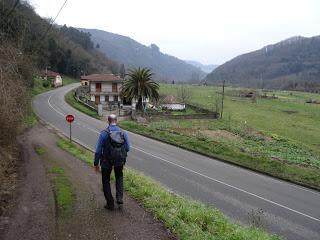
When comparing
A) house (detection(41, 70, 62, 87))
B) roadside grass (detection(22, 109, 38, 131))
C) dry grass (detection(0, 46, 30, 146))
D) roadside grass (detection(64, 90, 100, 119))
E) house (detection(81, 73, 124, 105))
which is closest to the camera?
dry grass (detection(0, 46, 30, 146))

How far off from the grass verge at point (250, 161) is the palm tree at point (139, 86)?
72.5ft

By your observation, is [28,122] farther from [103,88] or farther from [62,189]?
[103,88]

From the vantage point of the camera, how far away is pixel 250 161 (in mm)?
26828

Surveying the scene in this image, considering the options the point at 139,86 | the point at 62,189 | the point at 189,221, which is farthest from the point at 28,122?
the point at 189,221

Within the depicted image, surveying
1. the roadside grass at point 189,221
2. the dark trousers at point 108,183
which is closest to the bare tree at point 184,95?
the roadside grass at point 189,221

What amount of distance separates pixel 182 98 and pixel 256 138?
39.9m

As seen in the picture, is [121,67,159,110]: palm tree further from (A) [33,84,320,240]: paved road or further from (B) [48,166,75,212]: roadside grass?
(B) [48,166,75,212]: roadside grass

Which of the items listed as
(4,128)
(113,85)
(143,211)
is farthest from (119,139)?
(113,85)

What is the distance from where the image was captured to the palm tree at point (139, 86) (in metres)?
60.3

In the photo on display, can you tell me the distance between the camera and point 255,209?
633 inches

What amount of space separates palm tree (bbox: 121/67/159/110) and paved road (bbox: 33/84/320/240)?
92.5ft

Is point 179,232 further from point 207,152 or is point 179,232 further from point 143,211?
point 207,152

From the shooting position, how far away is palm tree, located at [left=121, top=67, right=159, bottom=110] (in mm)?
60312

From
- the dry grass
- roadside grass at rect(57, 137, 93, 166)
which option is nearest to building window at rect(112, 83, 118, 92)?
roadside grass at rect(57, 137, 93, 166)
